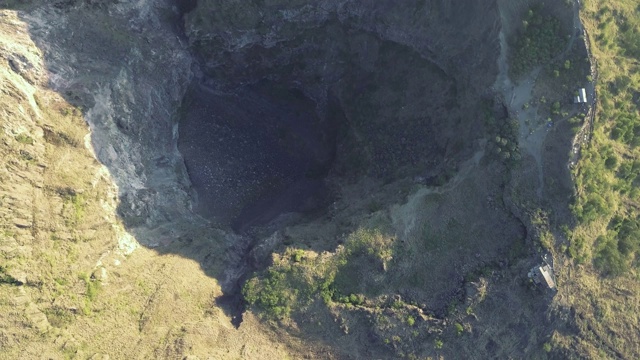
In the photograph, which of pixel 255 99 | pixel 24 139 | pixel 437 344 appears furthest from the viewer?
pixel 255 99

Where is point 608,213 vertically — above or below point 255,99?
above

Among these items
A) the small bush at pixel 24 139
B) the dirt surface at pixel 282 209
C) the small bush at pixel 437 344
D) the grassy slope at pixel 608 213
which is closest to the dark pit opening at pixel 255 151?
the dirt surface at pixel 282 209

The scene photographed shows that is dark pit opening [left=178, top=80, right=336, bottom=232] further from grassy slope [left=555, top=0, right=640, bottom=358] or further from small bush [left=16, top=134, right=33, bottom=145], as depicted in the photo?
grassy slope [left=555, top=0, right=640, bottom=358]

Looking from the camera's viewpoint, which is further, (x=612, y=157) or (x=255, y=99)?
(x=255, y=99)

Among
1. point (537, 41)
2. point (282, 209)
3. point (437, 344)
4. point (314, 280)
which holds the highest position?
point (537, 41)

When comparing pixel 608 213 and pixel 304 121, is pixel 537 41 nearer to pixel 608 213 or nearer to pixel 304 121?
pixel 608 213

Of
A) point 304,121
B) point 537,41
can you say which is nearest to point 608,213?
point 537,41

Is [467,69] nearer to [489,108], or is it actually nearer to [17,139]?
[489,108]
